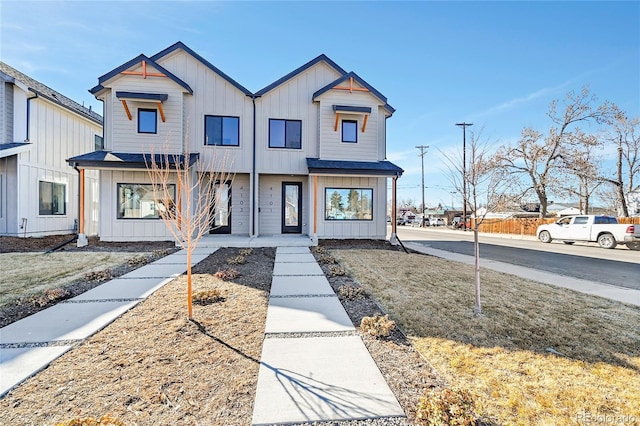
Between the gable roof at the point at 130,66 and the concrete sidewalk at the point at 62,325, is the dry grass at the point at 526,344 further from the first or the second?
the gable roof at the point at 130,66

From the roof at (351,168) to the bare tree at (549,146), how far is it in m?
16.7

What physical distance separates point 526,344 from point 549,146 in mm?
29092

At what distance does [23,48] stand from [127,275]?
13.9m

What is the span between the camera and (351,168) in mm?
11594

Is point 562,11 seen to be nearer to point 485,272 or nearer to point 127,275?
point 485,272

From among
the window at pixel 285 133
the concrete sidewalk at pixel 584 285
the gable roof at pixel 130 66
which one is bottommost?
the concrete sidewalk at pixel 584 285

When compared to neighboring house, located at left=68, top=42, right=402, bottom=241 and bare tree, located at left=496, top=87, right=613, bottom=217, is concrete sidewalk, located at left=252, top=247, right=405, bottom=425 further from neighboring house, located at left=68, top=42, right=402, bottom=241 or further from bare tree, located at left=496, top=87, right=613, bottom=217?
bare tree, located at left=496, top=87, right=613, bottom=217

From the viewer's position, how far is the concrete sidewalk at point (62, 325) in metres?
2.85

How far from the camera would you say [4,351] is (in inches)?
122

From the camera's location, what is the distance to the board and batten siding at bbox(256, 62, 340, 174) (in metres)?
12.4

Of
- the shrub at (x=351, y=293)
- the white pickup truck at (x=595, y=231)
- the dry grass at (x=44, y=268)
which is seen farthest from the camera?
the white pickup truck at (x=595, y=231)

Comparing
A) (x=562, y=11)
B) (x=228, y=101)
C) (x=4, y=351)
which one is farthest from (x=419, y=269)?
(x=562, y=11)

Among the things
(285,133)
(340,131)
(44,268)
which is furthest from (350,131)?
(44,268)

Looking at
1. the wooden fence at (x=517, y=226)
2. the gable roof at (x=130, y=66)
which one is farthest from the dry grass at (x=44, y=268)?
the wooden fence at (x=517, y=226)
